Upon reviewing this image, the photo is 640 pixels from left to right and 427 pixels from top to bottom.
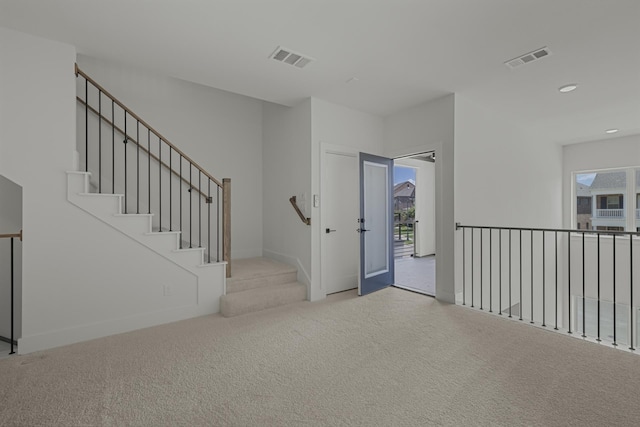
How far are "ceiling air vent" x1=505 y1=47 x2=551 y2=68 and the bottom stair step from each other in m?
3.69

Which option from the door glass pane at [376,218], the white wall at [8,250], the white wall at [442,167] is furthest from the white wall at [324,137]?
the white wall at [8,250]

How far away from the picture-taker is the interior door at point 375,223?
14.4 ft

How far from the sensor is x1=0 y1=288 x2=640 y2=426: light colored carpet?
184cm

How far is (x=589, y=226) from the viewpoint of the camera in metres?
6.85

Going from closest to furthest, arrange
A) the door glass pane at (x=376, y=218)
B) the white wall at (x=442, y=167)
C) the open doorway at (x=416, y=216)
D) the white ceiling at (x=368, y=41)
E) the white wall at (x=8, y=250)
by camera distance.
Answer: the white ceiling at (x=368, y=41) → the white wall at (x=8, y=250) → the white wall at (x=442, y=167) → the door glass pane at (x=376, y=218) → the open doorway at (x=416, y=216)

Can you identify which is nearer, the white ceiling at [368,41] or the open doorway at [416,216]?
the white ceiling at [368,41]

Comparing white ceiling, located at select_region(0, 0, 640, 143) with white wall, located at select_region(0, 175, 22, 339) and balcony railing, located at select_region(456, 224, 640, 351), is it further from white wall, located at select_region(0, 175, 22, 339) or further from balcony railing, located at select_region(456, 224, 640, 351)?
balcony railing, located at select_region(456, 224, 640, 351)

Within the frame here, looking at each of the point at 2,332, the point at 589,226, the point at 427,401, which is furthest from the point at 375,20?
the point at 589,226

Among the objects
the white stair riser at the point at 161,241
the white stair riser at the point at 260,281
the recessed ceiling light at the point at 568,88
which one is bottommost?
the white stair riser at the point at 260,281

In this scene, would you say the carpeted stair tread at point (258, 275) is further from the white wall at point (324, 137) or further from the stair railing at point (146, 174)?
the white wall at point (324, 137)

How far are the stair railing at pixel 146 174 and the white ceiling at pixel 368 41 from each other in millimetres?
1063

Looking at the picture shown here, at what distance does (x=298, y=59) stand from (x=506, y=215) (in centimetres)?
431

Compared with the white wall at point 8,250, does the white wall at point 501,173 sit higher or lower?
higher

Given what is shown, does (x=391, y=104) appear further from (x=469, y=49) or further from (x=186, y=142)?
(x=186, y=142)
